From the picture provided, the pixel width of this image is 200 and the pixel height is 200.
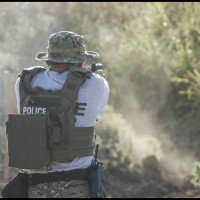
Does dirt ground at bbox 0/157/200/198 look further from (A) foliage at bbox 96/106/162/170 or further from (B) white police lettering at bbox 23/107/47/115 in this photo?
(B) white police lettering at bbox 23/107/47/115

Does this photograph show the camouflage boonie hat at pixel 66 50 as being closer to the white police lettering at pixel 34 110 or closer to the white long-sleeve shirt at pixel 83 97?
the white long-sleeve shirt at pixel 83 97

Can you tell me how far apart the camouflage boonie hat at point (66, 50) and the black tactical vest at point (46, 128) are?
12 cm

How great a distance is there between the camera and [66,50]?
3.65 m

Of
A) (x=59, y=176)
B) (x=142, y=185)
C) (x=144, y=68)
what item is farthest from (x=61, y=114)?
(x=144, y=68)

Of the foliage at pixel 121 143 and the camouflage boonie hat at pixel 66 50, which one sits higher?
the camouflage boonie hat at pixel 66 50

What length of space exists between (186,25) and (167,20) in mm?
479

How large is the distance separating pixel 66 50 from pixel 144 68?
22.0 ft

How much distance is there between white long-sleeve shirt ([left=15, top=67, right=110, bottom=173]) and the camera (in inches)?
140

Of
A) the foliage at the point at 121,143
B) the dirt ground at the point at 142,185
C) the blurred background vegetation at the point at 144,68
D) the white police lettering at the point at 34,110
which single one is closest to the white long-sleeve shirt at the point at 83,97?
the white police lettering at the point at 34,110

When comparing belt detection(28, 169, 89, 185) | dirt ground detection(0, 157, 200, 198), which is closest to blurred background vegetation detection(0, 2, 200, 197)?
dirt ground detection(0, 157, 200, 198)

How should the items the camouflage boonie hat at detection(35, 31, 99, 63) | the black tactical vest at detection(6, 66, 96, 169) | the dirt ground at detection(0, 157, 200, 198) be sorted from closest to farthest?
1. the black tactical vest at detection(6, 66, 96, 169)
2. the camouflage boonie hat at detection(35, 31, 99, 63)
3. the dirt ground at detection(0, 157, 200, 198)

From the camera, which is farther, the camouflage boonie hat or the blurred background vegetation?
the blurred background vegetation

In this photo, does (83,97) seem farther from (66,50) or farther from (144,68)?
(144,68)

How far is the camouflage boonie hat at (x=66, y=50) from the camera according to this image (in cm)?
363
